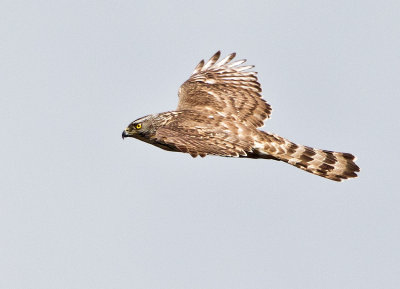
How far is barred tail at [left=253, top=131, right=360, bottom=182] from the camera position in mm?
17422

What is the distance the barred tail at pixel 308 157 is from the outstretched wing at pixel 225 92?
874mm

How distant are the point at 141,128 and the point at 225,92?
2.65m

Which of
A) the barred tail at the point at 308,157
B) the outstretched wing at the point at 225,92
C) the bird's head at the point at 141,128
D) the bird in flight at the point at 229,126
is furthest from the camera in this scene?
the outstretched wing at the point at 225,92

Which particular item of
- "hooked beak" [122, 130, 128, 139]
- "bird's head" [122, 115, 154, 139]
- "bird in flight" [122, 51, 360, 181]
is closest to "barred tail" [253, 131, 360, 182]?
"bird in flight" [122, 51, 360, 181]

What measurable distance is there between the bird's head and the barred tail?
208 cm

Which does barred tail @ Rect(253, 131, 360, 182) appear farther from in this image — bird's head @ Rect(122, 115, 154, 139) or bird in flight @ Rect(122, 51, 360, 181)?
bird's head @ Rect(122, 115, 154, 139)

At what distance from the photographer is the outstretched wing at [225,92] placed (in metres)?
18.4

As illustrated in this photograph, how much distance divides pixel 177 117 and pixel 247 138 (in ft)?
4.65

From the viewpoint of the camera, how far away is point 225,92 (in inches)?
756

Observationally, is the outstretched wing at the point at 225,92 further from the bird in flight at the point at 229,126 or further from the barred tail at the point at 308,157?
the barred tail at the point at 308,157

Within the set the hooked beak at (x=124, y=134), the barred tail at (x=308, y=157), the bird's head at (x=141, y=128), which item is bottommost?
the hooked beak at (x=124, y=134)

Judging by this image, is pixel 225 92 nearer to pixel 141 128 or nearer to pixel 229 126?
pixel 229 126

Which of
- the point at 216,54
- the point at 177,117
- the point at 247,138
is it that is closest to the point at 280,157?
the point at 247,138

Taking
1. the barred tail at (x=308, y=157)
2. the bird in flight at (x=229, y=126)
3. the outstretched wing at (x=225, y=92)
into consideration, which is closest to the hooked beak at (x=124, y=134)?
the bird in flight at (x=229, y=126)
